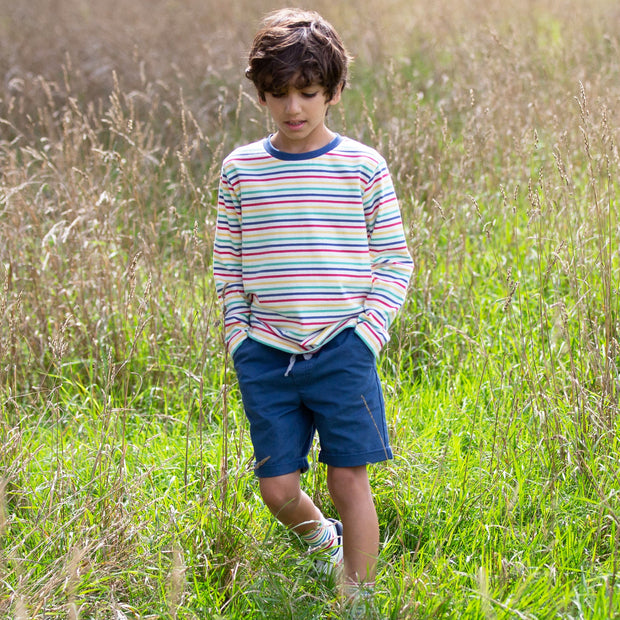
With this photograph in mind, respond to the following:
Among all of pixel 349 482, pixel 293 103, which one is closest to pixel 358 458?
pixel 349 482

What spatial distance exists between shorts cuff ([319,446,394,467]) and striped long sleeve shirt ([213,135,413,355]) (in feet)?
0.89

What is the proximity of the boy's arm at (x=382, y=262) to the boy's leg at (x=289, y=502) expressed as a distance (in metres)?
0.43

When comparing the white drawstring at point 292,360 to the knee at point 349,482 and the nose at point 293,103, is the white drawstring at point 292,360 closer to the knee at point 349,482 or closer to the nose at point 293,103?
the knee at point 349,482

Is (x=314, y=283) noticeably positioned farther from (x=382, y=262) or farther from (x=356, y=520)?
(x=356, y=520)

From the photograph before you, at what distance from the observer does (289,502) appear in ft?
6.82

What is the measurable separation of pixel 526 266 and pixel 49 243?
2.25 m

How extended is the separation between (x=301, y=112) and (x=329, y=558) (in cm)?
121

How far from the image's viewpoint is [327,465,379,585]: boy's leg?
2.04 meters

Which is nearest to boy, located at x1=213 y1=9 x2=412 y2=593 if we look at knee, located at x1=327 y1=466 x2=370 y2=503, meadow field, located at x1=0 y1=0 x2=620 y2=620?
knee, located at x1=327 y1=466 x2=370 y2=503

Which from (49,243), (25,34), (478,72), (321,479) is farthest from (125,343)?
(25,34)

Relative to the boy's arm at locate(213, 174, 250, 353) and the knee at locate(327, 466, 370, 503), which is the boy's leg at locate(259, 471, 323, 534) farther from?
the boy's arm at locate(213, 174, 250, 353)

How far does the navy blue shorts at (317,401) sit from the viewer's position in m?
2.00

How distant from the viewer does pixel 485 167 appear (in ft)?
13.5

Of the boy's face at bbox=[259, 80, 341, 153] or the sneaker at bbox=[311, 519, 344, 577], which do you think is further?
the sneaker at bbox=[311, 519, 344, 577]
